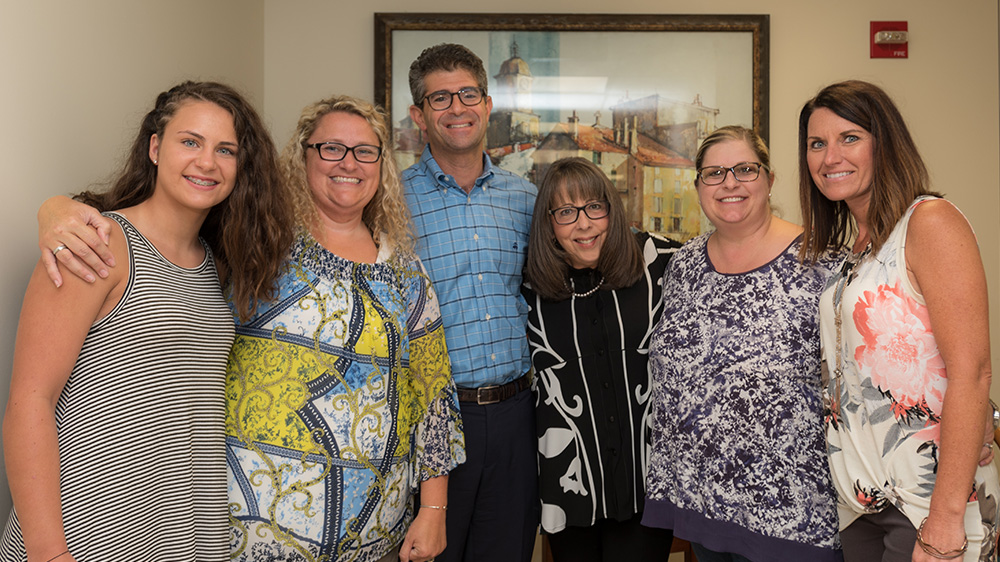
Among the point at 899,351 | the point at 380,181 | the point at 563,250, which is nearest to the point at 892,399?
the point at 899,351

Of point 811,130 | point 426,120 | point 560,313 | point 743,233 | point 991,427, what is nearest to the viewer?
point 991,427

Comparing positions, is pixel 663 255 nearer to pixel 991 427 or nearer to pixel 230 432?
pixel 991 427

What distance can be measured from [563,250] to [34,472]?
4.98 feet

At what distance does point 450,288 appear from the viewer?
2279mm

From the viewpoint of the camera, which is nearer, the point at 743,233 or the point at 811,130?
the point at 811,130

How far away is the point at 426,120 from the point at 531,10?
1341 mm

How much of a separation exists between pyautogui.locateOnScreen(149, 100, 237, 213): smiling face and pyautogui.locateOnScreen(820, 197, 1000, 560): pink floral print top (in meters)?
1.44

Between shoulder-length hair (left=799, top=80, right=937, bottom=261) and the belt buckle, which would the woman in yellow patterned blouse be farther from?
shoulder-length hair (left=799, top=80, right=937, bottom=261)

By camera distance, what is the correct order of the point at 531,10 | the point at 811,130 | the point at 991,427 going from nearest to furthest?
1. the point at 991,427
2. the point at 811,130
3. the point at 531,10

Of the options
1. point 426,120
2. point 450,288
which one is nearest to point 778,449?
point 450,288

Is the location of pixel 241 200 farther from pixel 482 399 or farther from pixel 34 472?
pixel 482 399

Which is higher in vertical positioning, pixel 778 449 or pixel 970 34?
pixel 970 34

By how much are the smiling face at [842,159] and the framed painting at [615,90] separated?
1.76 metres

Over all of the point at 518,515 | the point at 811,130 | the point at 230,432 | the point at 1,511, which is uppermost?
the point at 811,130
